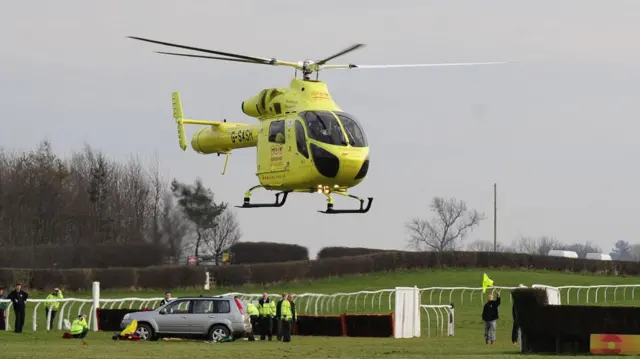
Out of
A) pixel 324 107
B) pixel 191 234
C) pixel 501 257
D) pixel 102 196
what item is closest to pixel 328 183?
pixel 324 107

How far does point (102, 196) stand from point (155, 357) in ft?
151

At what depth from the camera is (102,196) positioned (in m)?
70.4

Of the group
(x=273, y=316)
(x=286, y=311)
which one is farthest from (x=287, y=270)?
(x=286, y=311)

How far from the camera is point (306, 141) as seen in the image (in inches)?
1328

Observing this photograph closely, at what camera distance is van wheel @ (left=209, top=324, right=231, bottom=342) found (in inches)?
1318

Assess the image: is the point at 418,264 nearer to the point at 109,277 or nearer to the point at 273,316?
the point at 109,277

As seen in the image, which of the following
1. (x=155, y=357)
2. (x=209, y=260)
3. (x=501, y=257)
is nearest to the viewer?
(x=155, y=357)

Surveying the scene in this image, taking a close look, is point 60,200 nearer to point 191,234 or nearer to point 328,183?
point 191,234

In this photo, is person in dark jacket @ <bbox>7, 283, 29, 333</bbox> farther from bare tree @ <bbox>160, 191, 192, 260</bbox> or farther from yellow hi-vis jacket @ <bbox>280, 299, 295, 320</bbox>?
bare tree @ <bbox>160, 191, 192, 260</bbox>

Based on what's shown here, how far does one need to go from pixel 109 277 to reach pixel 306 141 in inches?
1190

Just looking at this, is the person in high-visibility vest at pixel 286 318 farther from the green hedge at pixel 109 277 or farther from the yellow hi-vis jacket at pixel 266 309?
the green hedge at pixel 109 277

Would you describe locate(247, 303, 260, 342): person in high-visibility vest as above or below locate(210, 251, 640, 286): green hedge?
below

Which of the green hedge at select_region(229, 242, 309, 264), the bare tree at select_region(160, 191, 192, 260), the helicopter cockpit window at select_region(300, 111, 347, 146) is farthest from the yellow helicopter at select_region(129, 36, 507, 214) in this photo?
the green hedge at select_region(229, 242, 309, 264)

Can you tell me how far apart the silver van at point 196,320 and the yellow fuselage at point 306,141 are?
379cm
